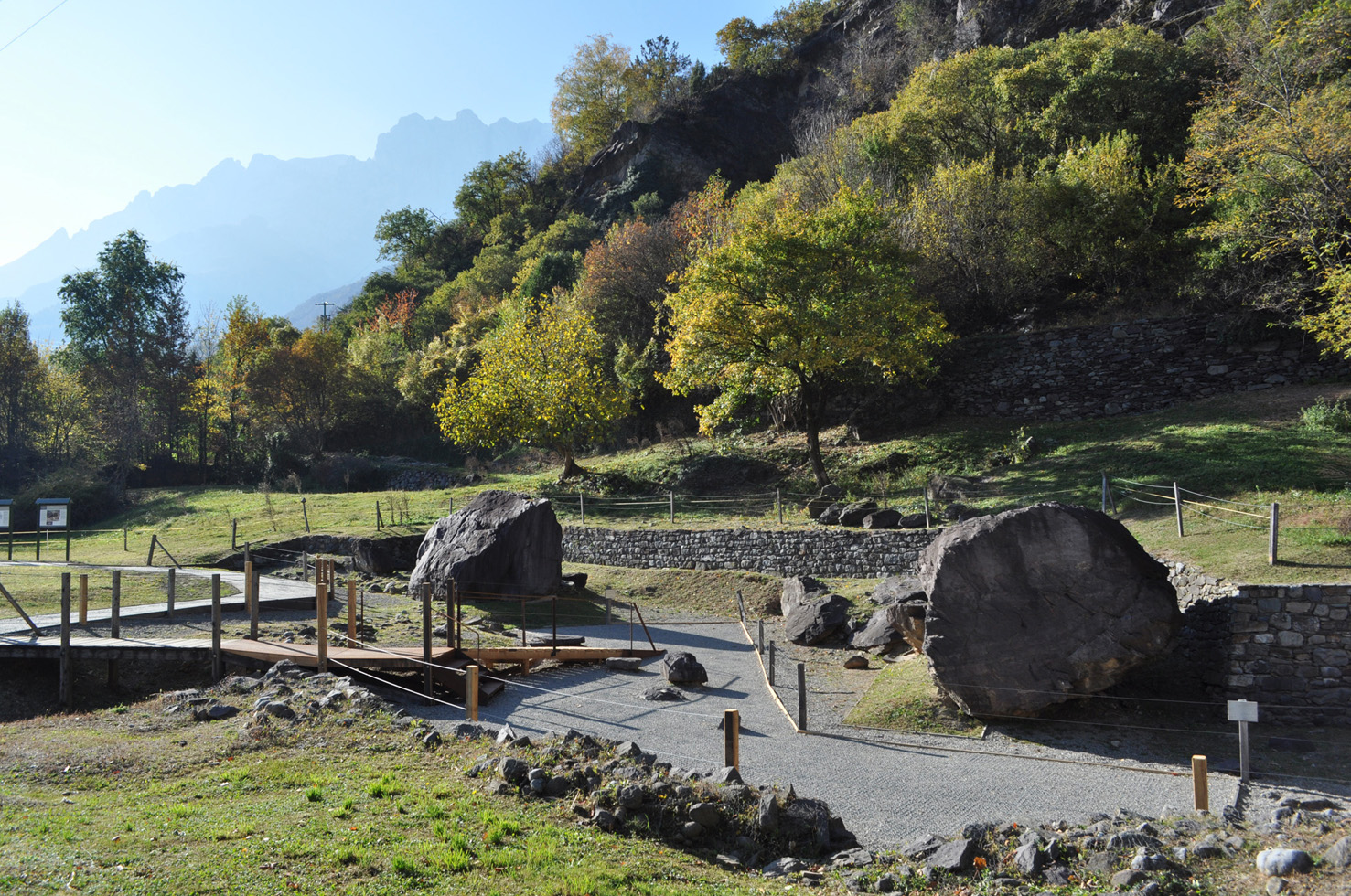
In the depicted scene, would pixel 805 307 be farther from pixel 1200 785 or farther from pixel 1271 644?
pixel 1200 785

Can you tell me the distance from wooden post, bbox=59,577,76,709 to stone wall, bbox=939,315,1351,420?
26951 mm

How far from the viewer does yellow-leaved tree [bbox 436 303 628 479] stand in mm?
31578

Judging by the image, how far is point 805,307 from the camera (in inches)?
982

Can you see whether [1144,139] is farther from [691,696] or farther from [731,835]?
[731,835]

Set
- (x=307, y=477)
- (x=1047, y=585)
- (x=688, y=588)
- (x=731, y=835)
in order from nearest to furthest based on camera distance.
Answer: (x=731, y=835) < (x=1047, y=585) < (x=688, y=588) < (x=307, y=477)

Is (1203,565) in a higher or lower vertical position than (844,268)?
lower

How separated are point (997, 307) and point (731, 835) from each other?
97.3 feet

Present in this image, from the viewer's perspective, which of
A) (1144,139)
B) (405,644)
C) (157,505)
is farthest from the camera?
(157,505)

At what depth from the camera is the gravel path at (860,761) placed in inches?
336

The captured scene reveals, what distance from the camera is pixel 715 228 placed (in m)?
38.2

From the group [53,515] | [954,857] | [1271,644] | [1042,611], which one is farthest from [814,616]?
[53,515]

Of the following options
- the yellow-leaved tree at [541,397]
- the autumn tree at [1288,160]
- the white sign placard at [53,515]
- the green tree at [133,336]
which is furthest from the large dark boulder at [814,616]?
the green tree at [133,336]

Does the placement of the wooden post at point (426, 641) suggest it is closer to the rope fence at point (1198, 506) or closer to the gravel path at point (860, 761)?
the gravel path at point (860, 761)

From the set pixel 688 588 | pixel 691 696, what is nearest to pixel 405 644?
pixel 691 696
